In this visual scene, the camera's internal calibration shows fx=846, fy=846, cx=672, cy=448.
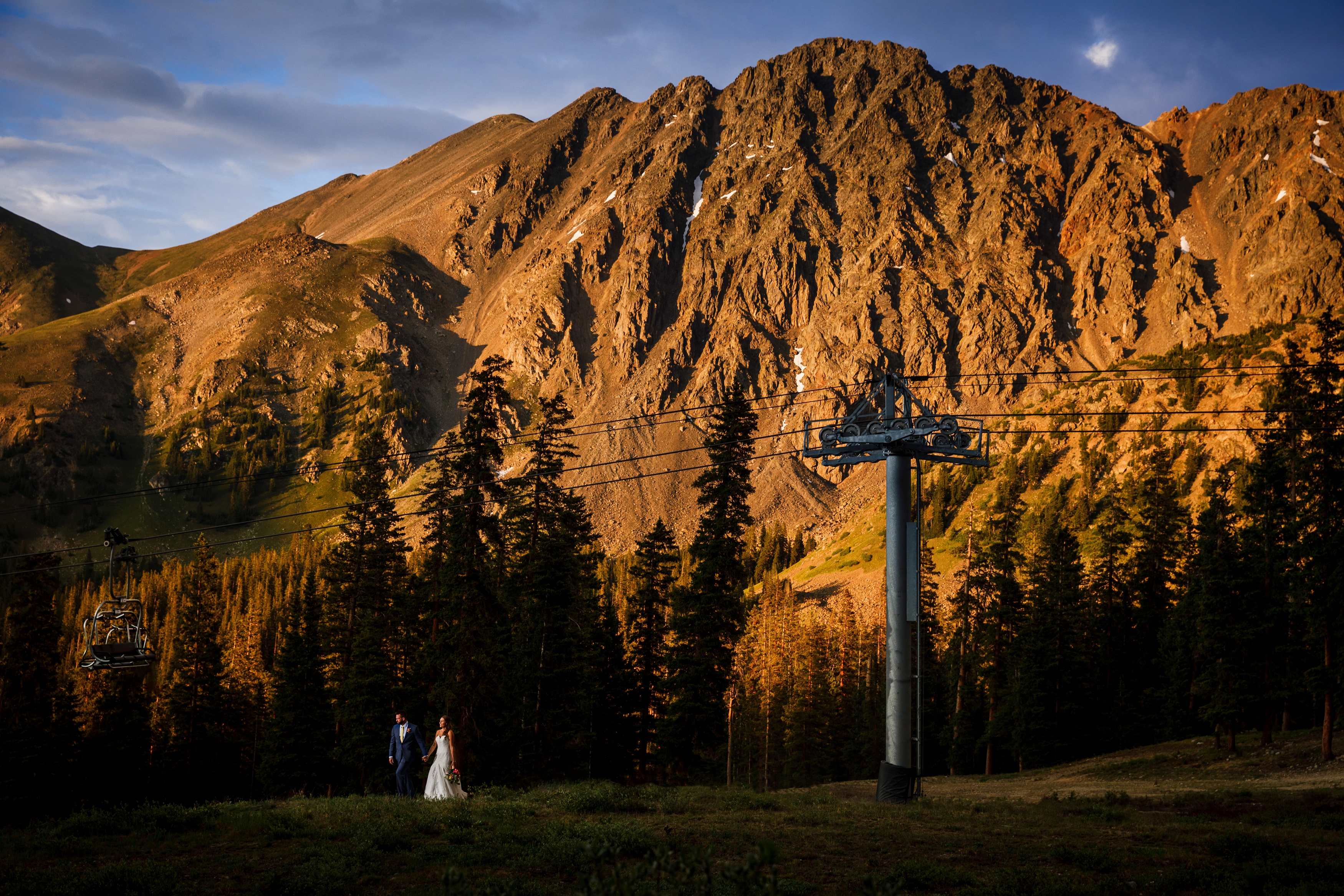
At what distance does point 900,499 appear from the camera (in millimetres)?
23750

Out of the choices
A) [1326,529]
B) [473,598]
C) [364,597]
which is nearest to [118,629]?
[473,598]

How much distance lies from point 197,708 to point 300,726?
11.0 metres

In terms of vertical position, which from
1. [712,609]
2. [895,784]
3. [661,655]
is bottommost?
[895,784]

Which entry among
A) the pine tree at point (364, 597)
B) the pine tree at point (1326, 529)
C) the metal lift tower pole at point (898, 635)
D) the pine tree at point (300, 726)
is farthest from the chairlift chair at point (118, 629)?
the pine tree at point (1326, 529)

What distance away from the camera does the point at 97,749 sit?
50.8 meters

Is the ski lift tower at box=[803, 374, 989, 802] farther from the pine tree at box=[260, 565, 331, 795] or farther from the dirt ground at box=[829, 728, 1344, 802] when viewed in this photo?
the pine tree at box=[260, 565, 331, 795]

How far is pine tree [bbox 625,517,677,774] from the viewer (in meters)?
42.3

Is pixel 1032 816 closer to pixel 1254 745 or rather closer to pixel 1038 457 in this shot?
pixel 1254 745

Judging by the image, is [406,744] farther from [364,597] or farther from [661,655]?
[364,597]

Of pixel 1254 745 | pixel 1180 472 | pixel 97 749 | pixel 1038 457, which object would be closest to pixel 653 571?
pixel 1254 745

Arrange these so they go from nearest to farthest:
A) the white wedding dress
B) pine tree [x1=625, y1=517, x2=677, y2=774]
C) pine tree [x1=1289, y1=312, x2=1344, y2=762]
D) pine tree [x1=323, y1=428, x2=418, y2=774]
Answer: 1. the white wedding dress
2. pine tree [x1=1289, y1=312, x2=1344, y2=762]
3. pine tree [x1=323, y1=428, x2=418, y2=774]
4. pine tree [x1=625, y1=517, x2=677, y2=774]

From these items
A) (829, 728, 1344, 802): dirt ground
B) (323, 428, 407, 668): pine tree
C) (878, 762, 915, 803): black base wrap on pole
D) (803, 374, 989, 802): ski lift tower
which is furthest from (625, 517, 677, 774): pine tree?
(878, 762, 915, 803): black base wrap on pole

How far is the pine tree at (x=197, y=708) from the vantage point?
178 ft

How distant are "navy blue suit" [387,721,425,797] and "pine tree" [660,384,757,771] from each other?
1767cm
